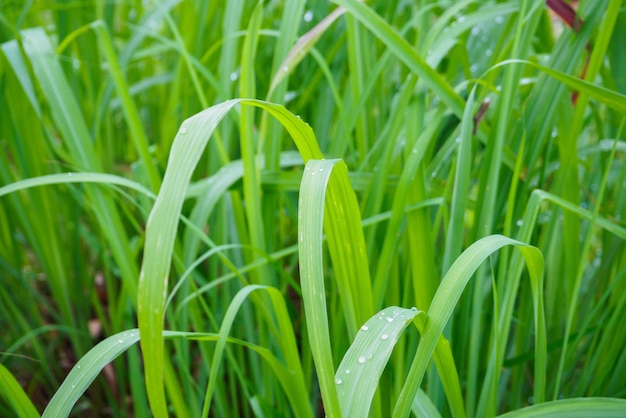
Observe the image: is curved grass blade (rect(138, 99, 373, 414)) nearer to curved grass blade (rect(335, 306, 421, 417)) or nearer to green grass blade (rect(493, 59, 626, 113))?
curved grass blade (rect(335, 306, 421, 417))

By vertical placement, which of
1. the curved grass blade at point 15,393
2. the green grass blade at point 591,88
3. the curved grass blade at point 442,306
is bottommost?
the curved grass blade at point 15,393

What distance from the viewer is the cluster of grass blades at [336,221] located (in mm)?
523

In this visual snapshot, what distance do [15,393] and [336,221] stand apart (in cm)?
32

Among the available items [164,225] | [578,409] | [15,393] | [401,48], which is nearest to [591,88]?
[401,48]

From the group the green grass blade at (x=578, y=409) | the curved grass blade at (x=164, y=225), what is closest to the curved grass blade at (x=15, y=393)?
the curved grass blade at (x=164, y=225)

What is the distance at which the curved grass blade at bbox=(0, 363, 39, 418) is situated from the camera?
56 cm

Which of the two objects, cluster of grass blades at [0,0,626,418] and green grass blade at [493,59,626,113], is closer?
cluster of grass blades at [0,0,626,418]

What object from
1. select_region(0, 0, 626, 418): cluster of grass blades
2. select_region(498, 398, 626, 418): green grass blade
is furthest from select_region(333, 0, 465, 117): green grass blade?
select_region(498, 398, 626, 418): green grass blade

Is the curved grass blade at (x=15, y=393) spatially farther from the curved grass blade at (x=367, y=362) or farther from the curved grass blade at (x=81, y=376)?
the curved grass blade at (x=367, y=362)

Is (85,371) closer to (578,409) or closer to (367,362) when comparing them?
(367,362)

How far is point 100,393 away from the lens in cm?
102

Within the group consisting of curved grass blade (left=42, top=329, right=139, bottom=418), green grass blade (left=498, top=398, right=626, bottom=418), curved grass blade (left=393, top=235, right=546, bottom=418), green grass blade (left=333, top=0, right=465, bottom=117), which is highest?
green grass blade (left=333, top=0, right=465, bottom=117)

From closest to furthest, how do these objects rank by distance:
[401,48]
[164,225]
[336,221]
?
[164,225]
[336,221]
[401,48]

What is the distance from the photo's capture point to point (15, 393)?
1.88 feet
